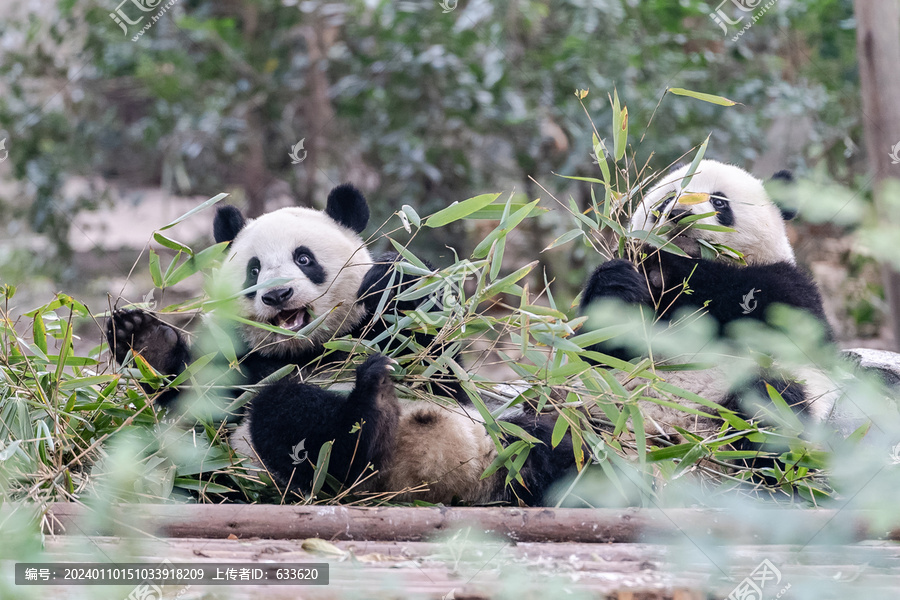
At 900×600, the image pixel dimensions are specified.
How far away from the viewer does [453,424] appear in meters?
2.53

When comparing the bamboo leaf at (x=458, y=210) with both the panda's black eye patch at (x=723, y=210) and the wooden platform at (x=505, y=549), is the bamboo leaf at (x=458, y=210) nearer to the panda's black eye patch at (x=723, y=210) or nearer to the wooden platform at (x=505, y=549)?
the wooden platform at (x=505, y=549)

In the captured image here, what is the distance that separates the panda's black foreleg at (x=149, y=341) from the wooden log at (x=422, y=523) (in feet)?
2.44

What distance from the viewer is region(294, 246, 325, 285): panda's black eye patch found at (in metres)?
2.99

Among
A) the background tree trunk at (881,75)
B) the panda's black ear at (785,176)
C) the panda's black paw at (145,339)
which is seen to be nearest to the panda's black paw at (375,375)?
the panda's black paw at (145,339)

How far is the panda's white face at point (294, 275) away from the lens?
9.31ft

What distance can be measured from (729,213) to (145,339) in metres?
2.31

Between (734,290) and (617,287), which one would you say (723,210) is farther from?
(617,287)

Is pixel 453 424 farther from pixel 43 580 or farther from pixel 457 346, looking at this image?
pixel 43 580

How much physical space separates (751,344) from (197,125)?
5723 mm

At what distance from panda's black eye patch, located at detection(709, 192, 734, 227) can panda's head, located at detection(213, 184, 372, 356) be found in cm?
143

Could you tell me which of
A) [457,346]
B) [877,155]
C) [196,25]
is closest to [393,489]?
[457,346]

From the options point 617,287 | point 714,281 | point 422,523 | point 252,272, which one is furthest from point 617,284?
point 252,272

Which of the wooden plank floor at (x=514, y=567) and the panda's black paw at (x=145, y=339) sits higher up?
the wooden plank floor at (x=514, y=567)

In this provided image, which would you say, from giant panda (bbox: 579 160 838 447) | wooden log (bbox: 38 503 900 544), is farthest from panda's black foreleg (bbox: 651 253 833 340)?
wooden log (bbox: 38 503 900 544)
